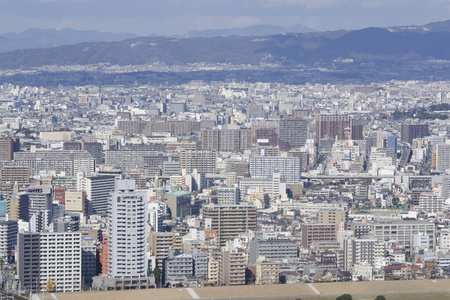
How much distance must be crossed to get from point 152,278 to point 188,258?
3.13 ft

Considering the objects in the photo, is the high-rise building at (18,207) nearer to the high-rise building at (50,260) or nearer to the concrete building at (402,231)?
the high-rise building at (50,260)

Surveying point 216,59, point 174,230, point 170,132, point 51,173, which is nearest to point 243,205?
point 174,230

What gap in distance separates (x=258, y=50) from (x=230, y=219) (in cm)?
7643

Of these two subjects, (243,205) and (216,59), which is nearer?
(243,205)

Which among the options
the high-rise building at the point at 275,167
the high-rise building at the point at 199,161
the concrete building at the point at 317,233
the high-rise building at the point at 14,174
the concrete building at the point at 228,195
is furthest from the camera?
the high-rise building at the point at 199,161

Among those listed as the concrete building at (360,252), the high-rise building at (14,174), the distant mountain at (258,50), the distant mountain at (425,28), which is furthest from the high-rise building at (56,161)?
the distant mountain at (425,28)

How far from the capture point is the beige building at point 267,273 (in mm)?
17547

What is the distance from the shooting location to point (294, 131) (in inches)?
1693

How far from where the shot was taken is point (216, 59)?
95875mm

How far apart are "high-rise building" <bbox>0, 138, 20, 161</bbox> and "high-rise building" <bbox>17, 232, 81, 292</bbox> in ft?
59.8

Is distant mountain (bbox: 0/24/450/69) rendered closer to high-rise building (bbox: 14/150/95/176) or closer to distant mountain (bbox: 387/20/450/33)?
distant mountain (bbox: 387/20/450/33)

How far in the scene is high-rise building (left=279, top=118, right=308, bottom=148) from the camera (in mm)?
42250

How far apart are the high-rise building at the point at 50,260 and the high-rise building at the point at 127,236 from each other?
50cm

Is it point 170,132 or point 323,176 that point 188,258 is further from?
point 170,132
